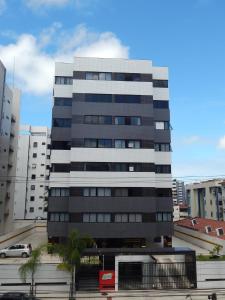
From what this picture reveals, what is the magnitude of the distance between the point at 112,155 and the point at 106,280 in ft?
73.4

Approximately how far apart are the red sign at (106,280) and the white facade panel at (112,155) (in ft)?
70.7

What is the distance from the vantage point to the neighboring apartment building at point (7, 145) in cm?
6471

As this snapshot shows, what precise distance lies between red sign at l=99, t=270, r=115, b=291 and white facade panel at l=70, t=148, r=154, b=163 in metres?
21.5

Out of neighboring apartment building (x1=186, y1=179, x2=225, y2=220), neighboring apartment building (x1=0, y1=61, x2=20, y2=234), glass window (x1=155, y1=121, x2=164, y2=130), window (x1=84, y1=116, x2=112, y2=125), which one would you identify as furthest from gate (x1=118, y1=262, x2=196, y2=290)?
neighboring apartment building (x1=186, y1=179, x2=225, y2=220)

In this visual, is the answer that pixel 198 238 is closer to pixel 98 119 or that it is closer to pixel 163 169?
pixel 163 169

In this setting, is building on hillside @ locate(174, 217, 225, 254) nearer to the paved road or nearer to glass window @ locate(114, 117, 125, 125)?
the paved road

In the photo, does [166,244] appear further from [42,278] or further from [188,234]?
[42,278]

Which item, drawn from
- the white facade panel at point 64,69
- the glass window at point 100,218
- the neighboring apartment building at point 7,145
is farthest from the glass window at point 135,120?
the neighboring apartment building at point 7,145

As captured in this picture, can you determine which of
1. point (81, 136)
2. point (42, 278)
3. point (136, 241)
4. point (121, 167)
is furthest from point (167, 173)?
point (42, 278)

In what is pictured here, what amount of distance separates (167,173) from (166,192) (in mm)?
2871

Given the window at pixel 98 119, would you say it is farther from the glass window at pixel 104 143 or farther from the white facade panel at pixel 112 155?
the white facade panel at pixel 112 155

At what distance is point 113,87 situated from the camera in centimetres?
4906

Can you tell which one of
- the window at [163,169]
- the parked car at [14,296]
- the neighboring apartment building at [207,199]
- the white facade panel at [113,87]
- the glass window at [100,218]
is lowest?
the parked car at [14,296]

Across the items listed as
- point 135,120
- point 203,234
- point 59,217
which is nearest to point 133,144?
point 135,120
